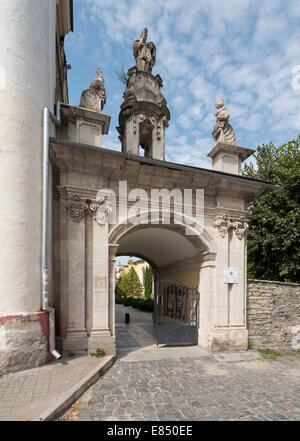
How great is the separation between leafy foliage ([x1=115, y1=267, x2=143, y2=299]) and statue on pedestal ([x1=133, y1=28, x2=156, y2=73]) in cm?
2348

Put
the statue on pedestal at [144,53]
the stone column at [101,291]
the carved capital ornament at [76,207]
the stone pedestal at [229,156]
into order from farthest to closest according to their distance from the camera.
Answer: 1. the statue on pedestal at [144,53]
2. the stone pedestal at [229,156]
3. the carved capital ornament at [76,207]
4. the stone column at [101,291]

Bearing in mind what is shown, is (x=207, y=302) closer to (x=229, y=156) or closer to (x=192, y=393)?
(x=192, y=393)

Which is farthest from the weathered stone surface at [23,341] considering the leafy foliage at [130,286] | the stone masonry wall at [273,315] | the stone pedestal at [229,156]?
the leafy foliage at [130,286]

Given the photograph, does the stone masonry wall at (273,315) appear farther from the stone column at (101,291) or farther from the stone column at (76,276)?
the stone column at (76,276)

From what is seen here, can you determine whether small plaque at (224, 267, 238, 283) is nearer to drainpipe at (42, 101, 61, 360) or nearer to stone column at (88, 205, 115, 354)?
stone column at (88, 205, 115, 354)

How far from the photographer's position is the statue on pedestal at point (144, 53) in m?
9.39

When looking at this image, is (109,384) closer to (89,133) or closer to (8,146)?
(8,146)

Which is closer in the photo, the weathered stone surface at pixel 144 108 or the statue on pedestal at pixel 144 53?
the weathered stone surface at pixel 144 108

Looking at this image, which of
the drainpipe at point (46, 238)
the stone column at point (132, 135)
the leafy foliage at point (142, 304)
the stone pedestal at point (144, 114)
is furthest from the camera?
the leafy foliage at point (142, 304)

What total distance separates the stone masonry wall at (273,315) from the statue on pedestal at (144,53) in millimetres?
8265

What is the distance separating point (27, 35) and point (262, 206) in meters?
11.4
